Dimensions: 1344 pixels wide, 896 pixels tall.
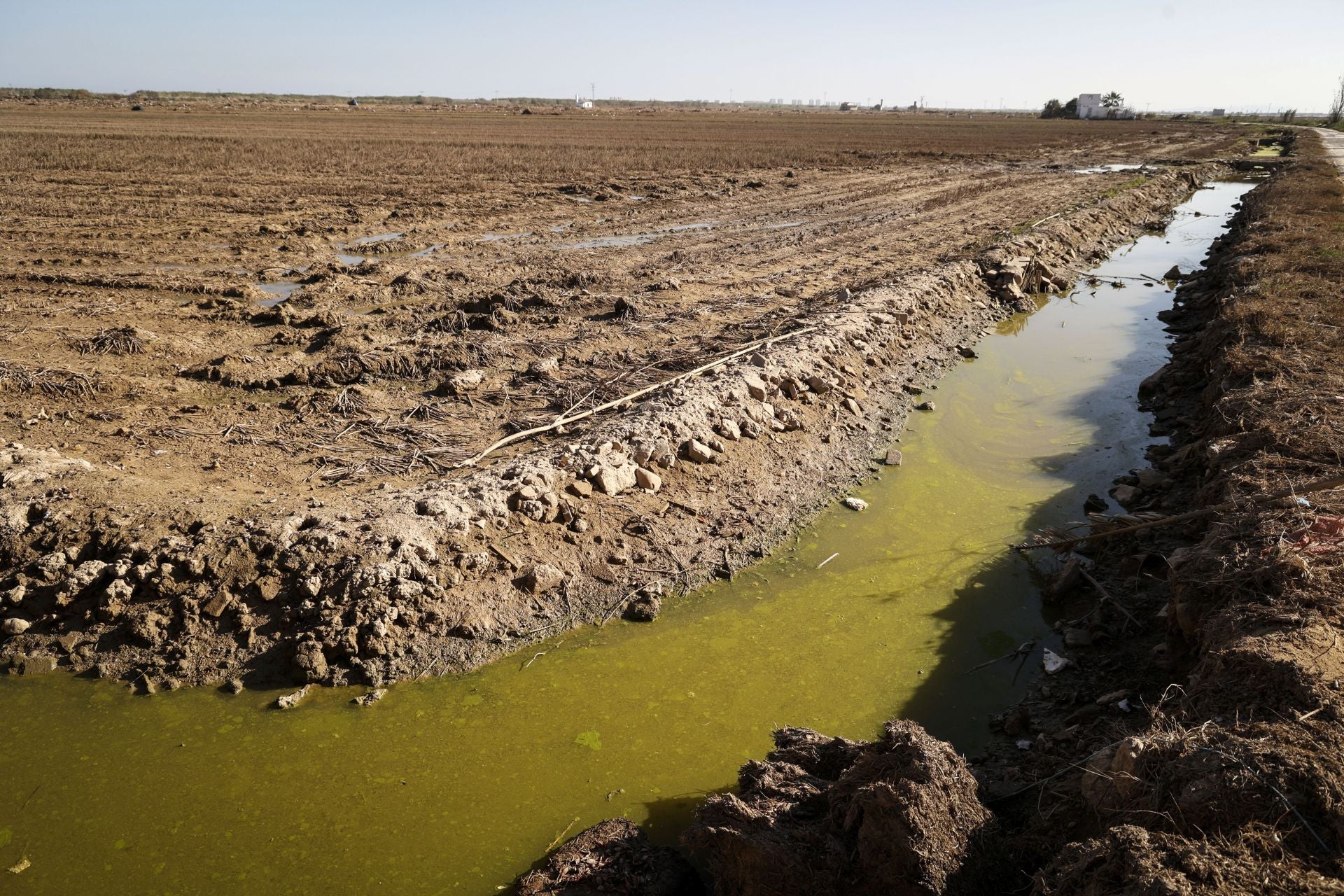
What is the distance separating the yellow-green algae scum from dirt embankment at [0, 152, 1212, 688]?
246mm

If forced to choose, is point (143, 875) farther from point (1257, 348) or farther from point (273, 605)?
point (1257, 348)

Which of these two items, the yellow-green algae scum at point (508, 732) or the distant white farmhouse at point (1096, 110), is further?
the distant white farmhouse at point (1096, 110)

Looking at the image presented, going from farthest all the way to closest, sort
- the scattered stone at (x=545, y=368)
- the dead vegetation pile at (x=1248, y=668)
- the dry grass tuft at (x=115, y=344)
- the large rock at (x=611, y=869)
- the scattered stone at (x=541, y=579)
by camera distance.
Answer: the dry grass tuft at (x=115, y=344) → the scattered stone at (x=545, y=368) → the scattered stone at (x=541, y=579) → the large rock at (x=611, y=869) → the dead vegetation pile at (x=1248, y=668)

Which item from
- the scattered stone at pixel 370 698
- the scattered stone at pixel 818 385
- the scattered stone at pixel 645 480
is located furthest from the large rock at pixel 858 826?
the scattered stone at pixel 818 385

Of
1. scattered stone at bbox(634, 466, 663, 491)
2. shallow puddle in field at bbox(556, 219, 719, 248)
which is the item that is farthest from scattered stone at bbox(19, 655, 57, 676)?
shallow puddle in field at bbox(556, 219, 719, 248)

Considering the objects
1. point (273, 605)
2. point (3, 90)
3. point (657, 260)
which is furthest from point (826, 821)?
point (3, 90)

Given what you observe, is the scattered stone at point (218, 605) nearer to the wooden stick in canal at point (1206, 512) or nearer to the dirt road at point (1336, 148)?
the wooden stick in canal at point (1206, 512)

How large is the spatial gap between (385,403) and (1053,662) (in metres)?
6.05

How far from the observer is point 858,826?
3344 mm

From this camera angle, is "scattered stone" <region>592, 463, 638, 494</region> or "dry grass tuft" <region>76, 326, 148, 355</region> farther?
"dry grass tuft" <region>76, 326, 148, 355</region>

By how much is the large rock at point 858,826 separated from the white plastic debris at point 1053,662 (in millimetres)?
1924

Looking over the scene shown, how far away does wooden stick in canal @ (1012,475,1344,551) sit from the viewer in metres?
4.78

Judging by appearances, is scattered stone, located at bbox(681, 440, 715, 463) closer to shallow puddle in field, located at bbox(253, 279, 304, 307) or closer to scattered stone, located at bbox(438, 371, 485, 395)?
scattered stone, located at bbox(438, 371, 485, 395)

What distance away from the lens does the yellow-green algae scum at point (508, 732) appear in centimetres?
372
